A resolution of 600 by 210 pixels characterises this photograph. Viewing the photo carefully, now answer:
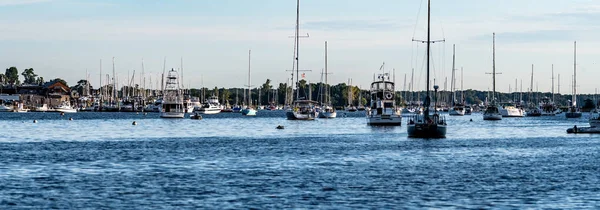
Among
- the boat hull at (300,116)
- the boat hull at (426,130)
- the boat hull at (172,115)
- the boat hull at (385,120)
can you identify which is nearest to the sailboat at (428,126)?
the boat hull at (426,130)

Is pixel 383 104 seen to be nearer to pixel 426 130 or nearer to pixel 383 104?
pixel 383 104

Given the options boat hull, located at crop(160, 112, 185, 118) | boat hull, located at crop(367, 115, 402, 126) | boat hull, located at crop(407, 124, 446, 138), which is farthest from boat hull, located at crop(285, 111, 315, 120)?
boat hull, located at crop(407, 124, 446, 138)

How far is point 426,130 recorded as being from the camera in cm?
9931

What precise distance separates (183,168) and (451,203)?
2481 centimetres

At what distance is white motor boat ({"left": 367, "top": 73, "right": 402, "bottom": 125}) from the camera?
13962 cm

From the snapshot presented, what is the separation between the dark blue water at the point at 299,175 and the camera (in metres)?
46.4

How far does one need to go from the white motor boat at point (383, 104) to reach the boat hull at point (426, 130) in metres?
38.5

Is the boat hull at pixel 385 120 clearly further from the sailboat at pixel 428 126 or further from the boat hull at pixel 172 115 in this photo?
the boat hull at pixel 172 115

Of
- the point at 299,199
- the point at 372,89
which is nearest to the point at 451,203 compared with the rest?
the point at 299,199

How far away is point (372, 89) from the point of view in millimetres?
143500

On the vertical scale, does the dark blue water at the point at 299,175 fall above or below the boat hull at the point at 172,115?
below

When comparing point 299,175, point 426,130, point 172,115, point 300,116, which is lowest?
point 299,175

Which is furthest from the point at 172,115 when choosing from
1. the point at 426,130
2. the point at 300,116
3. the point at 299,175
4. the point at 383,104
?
the point at 299,175

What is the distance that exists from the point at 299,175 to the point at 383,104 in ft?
272
